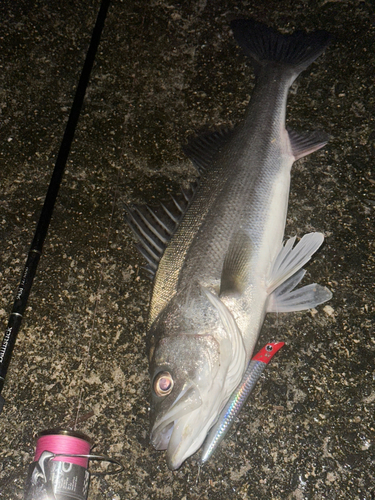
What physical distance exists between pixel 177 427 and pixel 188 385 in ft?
0.63

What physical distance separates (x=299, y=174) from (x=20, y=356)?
2.15m

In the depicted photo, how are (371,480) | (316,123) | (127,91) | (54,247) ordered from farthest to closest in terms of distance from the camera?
(127,91) → (316,123) → (54,247) → (371,480)

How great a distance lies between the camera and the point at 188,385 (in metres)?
1.95

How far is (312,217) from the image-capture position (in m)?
2.68

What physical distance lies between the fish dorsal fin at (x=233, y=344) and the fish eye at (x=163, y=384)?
29cm

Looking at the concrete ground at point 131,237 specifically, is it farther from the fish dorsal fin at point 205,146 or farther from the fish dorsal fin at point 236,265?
the fish dorsal fin at point 236,265

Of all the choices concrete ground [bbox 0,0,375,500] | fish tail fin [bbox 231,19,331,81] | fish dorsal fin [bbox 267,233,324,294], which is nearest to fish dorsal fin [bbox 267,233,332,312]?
fish dorsal fin [bbox 267,233,324,294]

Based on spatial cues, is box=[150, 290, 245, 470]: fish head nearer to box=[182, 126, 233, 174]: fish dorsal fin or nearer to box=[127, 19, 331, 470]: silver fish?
box=[127, 19, 331, 470]: silver fish

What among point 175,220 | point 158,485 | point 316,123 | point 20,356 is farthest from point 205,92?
point 158,485

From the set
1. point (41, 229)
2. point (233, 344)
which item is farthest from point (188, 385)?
point (41, 229)

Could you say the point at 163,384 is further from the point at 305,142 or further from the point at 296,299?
the point at 305,142

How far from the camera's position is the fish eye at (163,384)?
197 cm

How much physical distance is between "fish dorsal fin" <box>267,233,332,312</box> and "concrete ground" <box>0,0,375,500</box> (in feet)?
0.48

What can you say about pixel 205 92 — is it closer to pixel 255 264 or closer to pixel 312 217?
pixel 312 217
